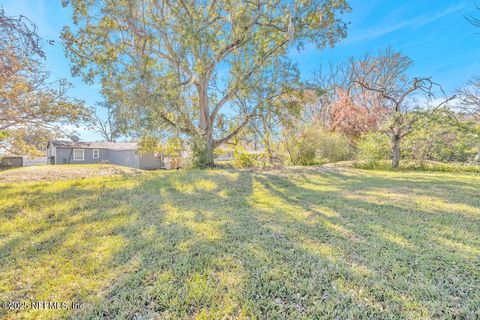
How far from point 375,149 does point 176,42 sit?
30.7ft

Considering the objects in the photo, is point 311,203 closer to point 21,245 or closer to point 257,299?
point 257,299

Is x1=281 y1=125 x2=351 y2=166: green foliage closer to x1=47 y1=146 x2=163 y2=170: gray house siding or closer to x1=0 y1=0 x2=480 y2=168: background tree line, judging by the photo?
x1=0 y1=0 x2=480 y2=168: background tree line

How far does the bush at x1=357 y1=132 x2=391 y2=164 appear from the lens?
32.9 feet

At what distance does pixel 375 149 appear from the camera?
997 cm

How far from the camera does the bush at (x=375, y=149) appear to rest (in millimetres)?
10023

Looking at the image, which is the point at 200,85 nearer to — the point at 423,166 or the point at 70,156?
the point at 423,166

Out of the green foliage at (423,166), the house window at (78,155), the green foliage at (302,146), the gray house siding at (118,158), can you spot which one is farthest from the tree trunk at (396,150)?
the house window at (78,155)

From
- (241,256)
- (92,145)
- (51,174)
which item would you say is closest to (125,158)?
(92,145)

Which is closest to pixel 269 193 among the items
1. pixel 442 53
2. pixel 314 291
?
pixel 314 291

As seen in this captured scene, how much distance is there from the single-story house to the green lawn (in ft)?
51.4

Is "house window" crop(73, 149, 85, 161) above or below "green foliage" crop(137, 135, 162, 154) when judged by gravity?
below

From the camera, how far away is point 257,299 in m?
1.66

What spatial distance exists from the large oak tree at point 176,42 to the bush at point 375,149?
4.97m

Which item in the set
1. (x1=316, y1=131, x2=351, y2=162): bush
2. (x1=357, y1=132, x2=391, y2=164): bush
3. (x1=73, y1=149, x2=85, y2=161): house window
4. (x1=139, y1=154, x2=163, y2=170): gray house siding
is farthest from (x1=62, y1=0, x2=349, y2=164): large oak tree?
(x1=73, y1=149, x2=85, y2=161): house window
